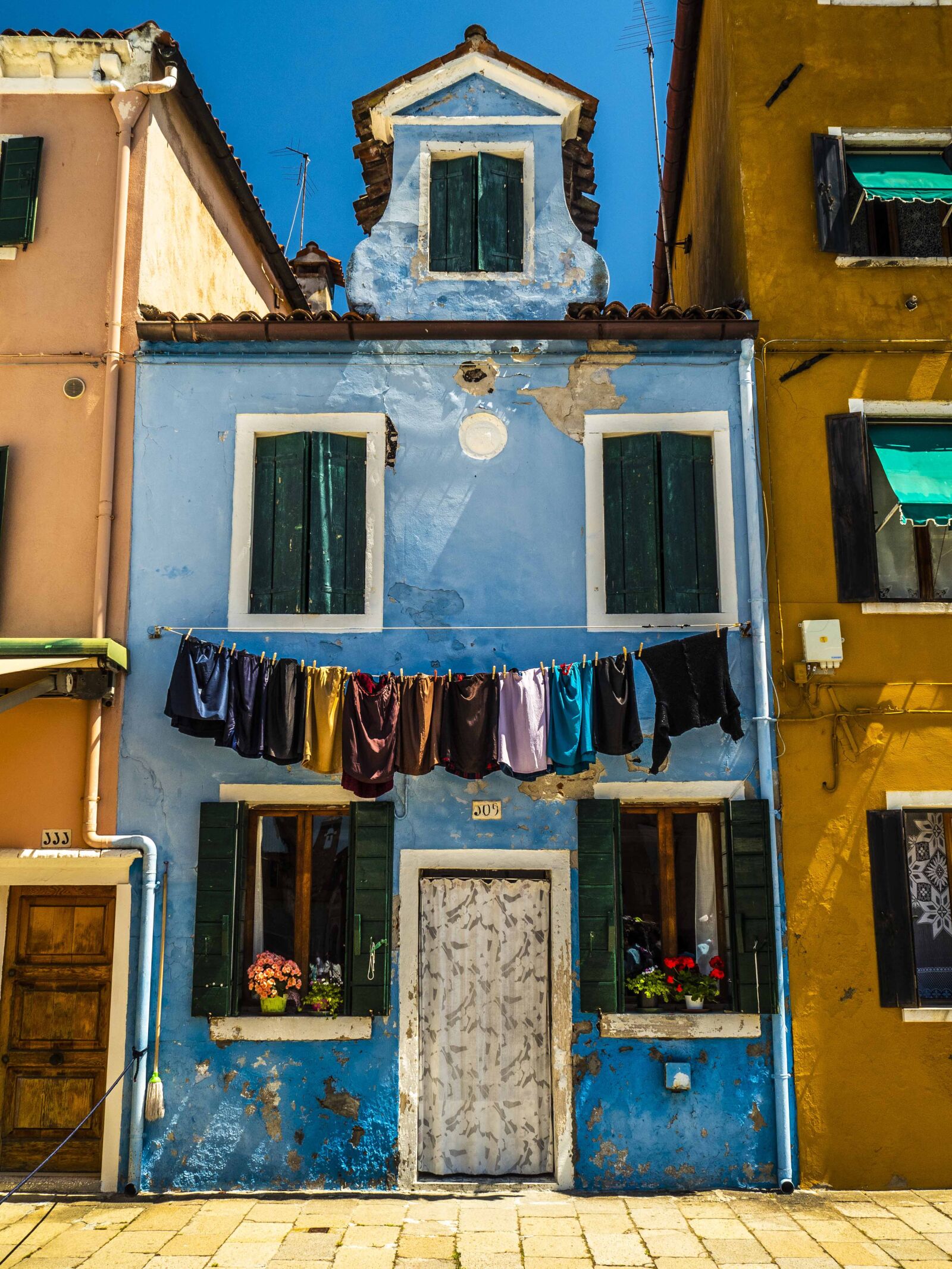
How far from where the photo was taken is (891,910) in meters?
7.56

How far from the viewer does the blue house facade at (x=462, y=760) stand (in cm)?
744

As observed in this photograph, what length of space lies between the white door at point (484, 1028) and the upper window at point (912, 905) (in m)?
2.54

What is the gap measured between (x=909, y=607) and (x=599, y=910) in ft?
11.3

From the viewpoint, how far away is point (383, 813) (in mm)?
7777

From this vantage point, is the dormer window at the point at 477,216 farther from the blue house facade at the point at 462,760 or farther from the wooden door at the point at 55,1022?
the wooden door at the point at 55,1022

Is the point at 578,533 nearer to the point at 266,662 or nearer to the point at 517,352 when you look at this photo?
the point at 517,352

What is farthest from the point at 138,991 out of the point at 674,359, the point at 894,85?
the point at 894,85

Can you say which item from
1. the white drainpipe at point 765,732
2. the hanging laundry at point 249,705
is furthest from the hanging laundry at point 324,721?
the white drainpipe at point 765,732

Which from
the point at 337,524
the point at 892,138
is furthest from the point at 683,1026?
the point at 892,138

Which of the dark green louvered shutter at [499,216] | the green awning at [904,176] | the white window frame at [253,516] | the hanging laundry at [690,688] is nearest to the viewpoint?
the hanging laundry at [690,688]

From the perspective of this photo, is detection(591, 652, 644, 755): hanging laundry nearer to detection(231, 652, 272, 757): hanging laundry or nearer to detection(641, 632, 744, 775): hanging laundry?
detection(641, 632, 744, 775): hanging laundry

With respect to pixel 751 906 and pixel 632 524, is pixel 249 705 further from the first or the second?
pixel 751 906

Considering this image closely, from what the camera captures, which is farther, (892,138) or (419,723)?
(892,138)

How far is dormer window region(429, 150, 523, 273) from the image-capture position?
354 inches
